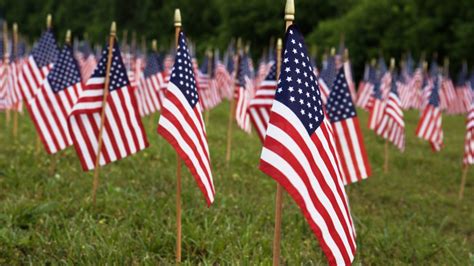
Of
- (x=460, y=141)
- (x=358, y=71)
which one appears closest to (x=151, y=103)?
(x=460, y=141)

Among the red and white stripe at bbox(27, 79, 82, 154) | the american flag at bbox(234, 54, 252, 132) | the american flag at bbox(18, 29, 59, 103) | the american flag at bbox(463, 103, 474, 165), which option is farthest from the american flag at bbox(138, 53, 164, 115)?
the american flag at bbox(463, 103, 474, 165)

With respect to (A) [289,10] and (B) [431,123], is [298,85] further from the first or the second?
(B) [431,123]

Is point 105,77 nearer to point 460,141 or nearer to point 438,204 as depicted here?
Answer: point 438,204

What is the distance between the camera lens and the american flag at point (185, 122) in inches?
211

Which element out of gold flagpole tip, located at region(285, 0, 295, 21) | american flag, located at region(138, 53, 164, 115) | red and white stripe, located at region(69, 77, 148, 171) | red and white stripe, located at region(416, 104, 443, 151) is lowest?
red and white stripe, located at region(416, 104, 443, 151)

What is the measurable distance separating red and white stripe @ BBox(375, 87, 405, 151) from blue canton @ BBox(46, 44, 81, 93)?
22.6 ft

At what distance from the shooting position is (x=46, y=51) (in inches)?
453

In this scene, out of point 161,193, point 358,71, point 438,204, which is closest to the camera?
point 161,193

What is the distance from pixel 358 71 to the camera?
151 feet

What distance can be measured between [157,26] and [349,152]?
65.8 metres

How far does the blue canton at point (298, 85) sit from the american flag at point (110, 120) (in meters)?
3.74

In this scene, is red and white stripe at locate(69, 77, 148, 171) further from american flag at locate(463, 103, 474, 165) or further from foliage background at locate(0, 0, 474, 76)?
foliage background at locate(0, 0, 474, 76)

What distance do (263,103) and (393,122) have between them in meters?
4.86

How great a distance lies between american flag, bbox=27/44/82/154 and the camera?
29.4 ft
